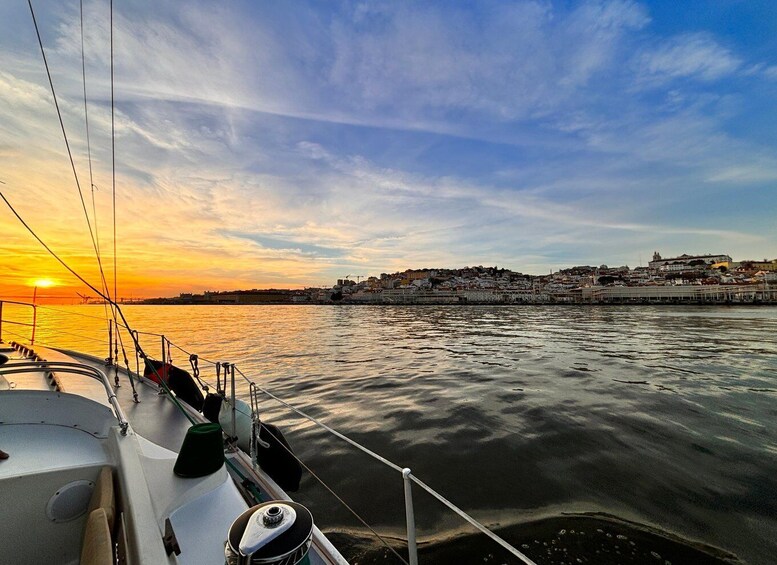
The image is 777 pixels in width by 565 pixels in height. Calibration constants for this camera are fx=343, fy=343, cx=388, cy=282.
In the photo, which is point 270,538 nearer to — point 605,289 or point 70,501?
point 70,501

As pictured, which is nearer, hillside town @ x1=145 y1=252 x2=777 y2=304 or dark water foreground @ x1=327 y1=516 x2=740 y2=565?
dark water foreground @ x1=327 y1=516 x2=740 y2=565

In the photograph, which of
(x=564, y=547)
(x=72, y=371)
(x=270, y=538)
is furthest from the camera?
(x=564, y=547)

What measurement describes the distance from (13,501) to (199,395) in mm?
3835

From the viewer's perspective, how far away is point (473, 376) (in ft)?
32.3

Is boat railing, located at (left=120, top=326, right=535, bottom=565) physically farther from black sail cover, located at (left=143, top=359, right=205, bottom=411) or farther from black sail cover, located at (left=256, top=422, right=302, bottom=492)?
black sail cover, located at (left=143, top=359, right=205, bottom=411)

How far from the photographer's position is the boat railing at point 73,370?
2445mm

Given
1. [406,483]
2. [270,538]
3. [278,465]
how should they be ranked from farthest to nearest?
[278,465], [406,483], [270,538]

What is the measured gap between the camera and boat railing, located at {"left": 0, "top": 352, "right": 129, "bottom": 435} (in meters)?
2.45

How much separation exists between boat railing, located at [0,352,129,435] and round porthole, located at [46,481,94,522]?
424 millimetres

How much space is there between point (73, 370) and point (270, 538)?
2.77 m

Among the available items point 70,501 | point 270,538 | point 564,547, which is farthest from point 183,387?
point 564,547

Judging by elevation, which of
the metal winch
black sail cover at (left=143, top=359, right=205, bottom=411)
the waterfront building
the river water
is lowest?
the river water

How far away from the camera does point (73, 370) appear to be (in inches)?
111

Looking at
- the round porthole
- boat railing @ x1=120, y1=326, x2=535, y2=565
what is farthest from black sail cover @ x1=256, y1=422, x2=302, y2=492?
the round porthole
